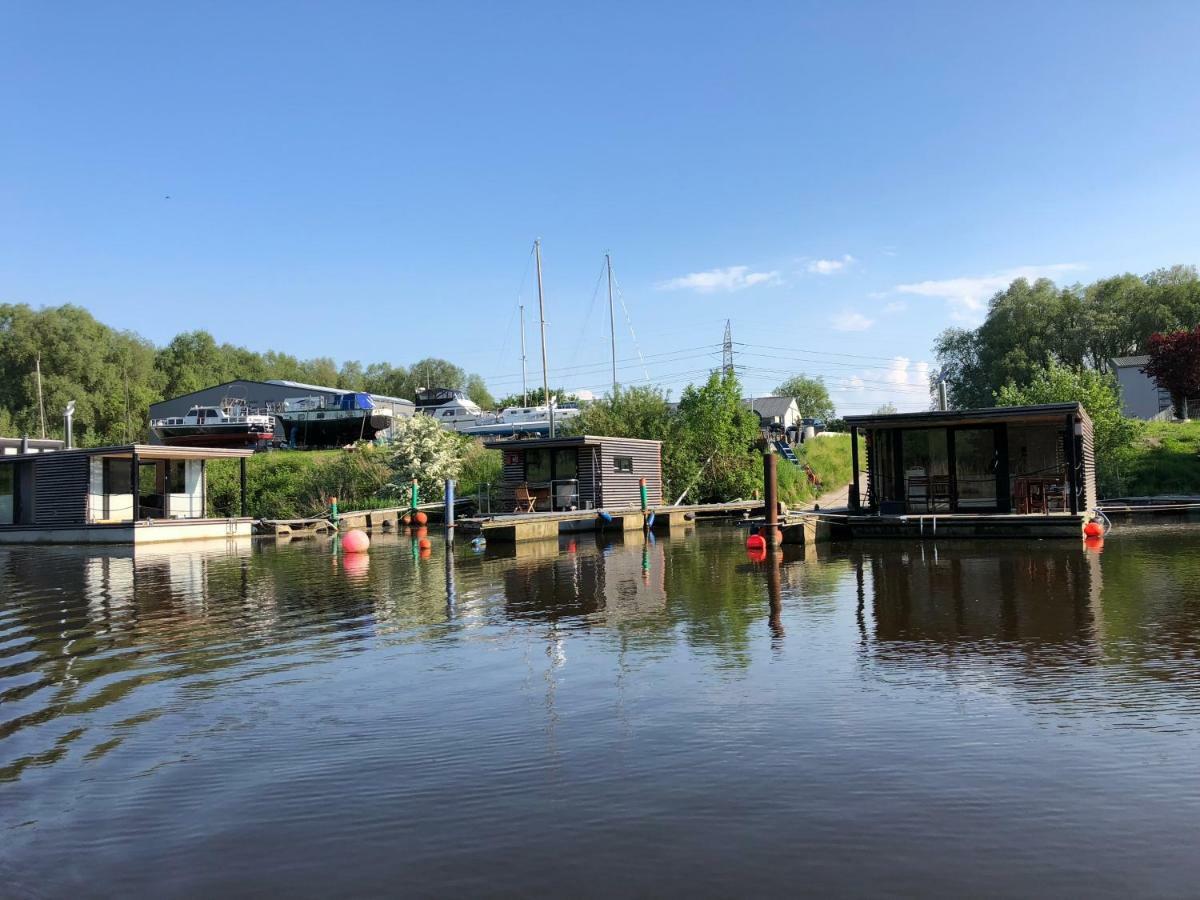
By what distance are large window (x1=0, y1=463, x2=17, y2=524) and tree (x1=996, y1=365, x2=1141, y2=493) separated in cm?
3699

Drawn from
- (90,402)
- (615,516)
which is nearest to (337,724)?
(615,516)

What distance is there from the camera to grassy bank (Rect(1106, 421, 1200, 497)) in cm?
3697

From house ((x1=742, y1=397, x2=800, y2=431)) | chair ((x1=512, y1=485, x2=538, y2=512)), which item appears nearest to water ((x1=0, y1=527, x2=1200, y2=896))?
chair ((x1=512, y1=485, x2=538, y2=512))

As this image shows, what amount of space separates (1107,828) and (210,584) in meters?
15.9

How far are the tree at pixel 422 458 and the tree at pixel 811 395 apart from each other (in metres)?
59.9

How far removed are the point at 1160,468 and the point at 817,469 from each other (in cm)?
1460

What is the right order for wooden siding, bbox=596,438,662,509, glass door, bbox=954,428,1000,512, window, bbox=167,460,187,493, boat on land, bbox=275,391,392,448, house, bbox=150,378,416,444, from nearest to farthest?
glass door, bbox=954,428,1000,512 < window, bbox=167,460,187,493 < wooden siding, bbox=596,438,662,509 < boat on land, bbox=275,391,392,448 < house, bbox=150,378,416,444

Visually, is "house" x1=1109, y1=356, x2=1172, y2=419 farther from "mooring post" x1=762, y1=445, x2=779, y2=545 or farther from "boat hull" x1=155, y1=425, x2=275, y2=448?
"boat hull" x1=155, y1=425, x2=275, y2=448

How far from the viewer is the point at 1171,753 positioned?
5941 millimetres

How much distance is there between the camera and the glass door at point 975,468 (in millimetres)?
24781

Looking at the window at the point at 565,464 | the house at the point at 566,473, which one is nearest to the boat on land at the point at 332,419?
the house at the point at 566,473

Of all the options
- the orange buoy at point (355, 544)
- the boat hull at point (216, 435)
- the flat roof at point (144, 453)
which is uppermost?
the boat hull at point (216, 435)

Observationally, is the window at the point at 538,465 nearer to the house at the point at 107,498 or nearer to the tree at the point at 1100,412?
the house at the point at 107,498

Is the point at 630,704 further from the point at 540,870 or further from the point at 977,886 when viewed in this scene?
the point at 977,886
